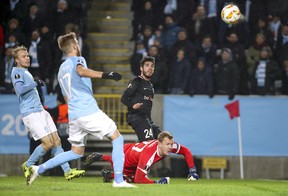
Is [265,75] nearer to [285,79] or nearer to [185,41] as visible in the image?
[285,79]

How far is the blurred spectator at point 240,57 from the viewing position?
789 inches

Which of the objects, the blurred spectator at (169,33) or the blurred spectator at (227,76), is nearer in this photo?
the blurred spectator at (227,76)

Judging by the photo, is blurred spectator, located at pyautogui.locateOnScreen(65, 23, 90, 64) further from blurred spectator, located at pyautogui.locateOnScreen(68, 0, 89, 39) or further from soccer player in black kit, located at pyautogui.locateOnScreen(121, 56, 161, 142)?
soccer player in black kit, located at pyautogui.locateOnScreen(121, 56, 161, 142)

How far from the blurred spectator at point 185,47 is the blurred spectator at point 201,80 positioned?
25.9 inches

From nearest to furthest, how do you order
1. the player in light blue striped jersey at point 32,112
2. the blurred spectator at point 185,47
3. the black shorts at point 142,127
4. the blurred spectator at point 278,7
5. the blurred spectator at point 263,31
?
1. the player in light blue striped jersey at point 32,112
2. the black shorts at point 142,127
3. the blurred spectator at point 185,47
4. the blurred spectator at point 263,31
5. the blurred spectator at point 278,7

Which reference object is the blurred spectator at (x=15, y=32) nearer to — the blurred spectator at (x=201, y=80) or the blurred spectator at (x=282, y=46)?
the blurred spectator at (x=201, y=80)

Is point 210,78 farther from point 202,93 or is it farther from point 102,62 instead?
point 102,62

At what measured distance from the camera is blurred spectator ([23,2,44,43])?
73.2ft

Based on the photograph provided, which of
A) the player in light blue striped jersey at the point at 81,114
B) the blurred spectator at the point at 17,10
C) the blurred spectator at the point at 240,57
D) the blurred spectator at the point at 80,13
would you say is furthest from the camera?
the blurred spectator at the point at 80,13

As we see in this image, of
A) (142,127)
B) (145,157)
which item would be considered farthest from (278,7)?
(145,157)

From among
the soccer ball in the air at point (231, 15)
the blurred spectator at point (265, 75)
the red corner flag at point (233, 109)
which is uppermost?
the soccer ball in the air at point (231, 15)

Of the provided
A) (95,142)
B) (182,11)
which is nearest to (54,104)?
(95,142)

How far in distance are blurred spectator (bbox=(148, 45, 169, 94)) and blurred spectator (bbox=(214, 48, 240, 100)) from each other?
1.28 meters

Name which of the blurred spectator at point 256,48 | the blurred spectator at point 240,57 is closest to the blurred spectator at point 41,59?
the blurred spectator at point 240,57
